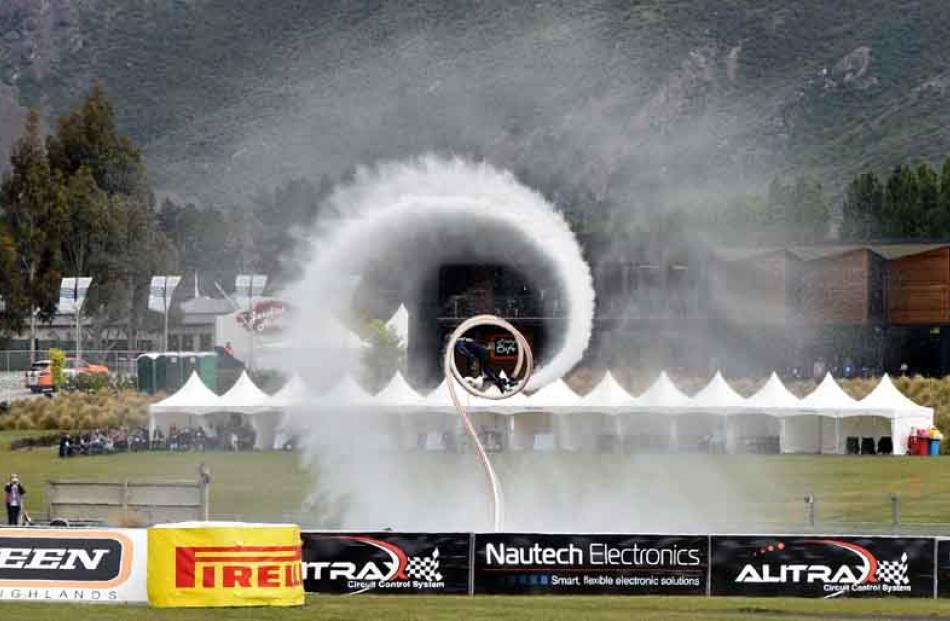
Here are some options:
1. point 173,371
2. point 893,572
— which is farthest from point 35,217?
point 893,572

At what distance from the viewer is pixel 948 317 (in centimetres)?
11219

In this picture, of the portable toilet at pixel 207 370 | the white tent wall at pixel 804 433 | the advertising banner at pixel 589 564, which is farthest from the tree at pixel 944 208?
the advertising banner at pixel 589 564

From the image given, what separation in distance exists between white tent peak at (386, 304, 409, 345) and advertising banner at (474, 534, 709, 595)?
8272cm

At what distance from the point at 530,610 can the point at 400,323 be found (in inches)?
3590

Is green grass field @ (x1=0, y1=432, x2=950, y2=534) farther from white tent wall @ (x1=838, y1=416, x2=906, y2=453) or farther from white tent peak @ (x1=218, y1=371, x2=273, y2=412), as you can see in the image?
white tent wall @ (x1=838, y1=416, x2=906, y2=453)

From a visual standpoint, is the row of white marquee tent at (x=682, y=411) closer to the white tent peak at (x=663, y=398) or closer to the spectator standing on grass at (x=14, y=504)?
the white tent peak at (x=663, y=398)

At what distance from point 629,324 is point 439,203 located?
5093 centimetres

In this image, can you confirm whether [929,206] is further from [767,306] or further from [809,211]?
[767,306]

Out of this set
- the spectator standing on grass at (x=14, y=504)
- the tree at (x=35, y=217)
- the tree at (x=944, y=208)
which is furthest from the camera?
the tree at (x=944, y=208)

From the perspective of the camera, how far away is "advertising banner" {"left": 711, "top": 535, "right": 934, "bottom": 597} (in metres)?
33.3

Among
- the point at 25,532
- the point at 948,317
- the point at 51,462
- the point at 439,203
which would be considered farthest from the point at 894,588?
the point at 948,317

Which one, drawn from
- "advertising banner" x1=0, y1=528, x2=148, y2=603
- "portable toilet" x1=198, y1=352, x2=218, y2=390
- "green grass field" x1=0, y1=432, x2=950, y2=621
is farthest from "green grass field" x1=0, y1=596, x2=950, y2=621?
"portable toilet" x1=198, y1=352, x2=218, y2=390

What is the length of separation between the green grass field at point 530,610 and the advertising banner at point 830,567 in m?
0.22

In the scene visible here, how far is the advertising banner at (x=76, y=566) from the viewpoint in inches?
1244
